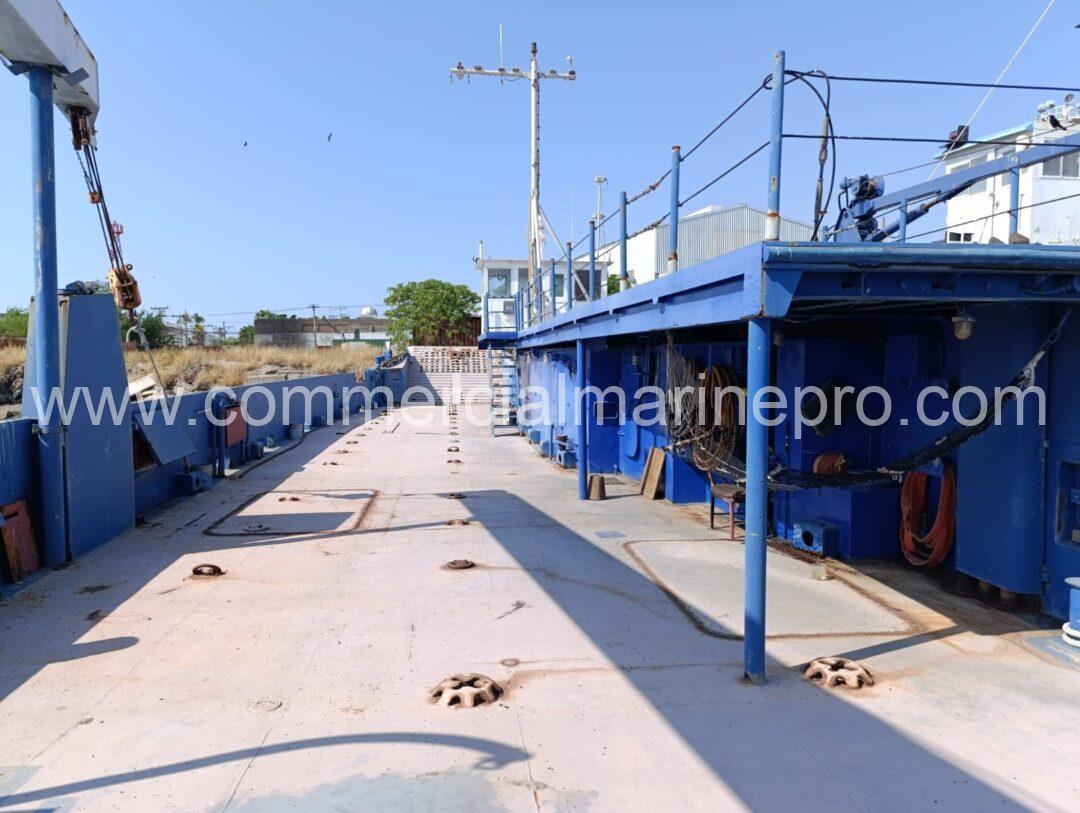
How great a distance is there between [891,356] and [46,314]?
8.04m

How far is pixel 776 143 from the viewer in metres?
4.25

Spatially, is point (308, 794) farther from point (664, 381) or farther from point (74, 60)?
point (664, 381)

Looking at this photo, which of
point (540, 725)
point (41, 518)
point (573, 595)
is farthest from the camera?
point (41, 518)

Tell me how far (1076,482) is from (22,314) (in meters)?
63.5

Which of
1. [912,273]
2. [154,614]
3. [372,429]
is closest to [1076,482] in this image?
[912,273]

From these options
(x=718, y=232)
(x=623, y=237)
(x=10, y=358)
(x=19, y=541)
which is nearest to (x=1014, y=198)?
(x=623, y=237)

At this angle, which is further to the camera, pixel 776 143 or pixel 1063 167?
pixel 1063 167

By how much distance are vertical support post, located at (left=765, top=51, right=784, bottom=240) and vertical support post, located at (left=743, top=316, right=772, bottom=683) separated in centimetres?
59

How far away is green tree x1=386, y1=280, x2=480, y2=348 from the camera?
47.8m

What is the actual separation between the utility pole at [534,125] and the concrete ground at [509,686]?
13.9 m

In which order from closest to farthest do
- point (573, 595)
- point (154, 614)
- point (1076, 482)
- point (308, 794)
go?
point (308, 794), point (1076, 482), point (154, 614), point (573, 595)

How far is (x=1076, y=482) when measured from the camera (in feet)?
17.3

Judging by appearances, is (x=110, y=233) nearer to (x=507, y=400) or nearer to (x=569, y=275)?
(x=569, y=275)

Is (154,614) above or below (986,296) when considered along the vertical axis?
below
